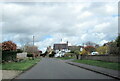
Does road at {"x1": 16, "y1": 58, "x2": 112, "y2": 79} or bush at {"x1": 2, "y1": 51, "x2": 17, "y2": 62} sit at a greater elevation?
bush at {"x1": 2, "y1": 51, "x2": 17, "y2": 62}

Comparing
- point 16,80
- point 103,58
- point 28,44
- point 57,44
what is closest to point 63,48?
point 57,44

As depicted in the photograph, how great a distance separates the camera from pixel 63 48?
600 ft

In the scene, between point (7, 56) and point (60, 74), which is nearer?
point (60, 74)

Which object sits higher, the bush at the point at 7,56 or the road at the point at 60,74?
the bush at the point at 7,56

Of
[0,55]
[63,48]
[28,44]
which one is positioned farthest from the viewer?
[63,48]

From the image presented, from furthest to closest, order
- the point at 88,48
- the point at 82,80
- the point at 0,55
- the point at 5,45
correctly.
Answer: the point at 88,48, the point at 5,45, the point at 0,55, the point at 82,80

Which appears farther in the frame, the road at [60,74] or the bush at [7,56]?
the bush at [7,56]

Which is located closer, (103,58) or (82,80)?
(82,80)

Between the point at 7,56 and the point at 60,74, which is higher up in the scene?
the point at 7,56

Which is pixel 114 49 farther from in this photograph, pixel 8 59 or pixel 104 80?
pixel 104 80

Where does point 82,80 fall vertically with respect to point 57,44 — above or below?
below

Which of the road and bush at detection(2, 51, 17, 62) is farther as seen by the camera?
bush at detection(2, 51, 17, 62)

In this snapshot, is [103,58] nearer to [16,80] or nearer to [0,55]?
[0,55]

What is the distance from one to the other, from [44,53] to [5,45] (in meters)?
125
